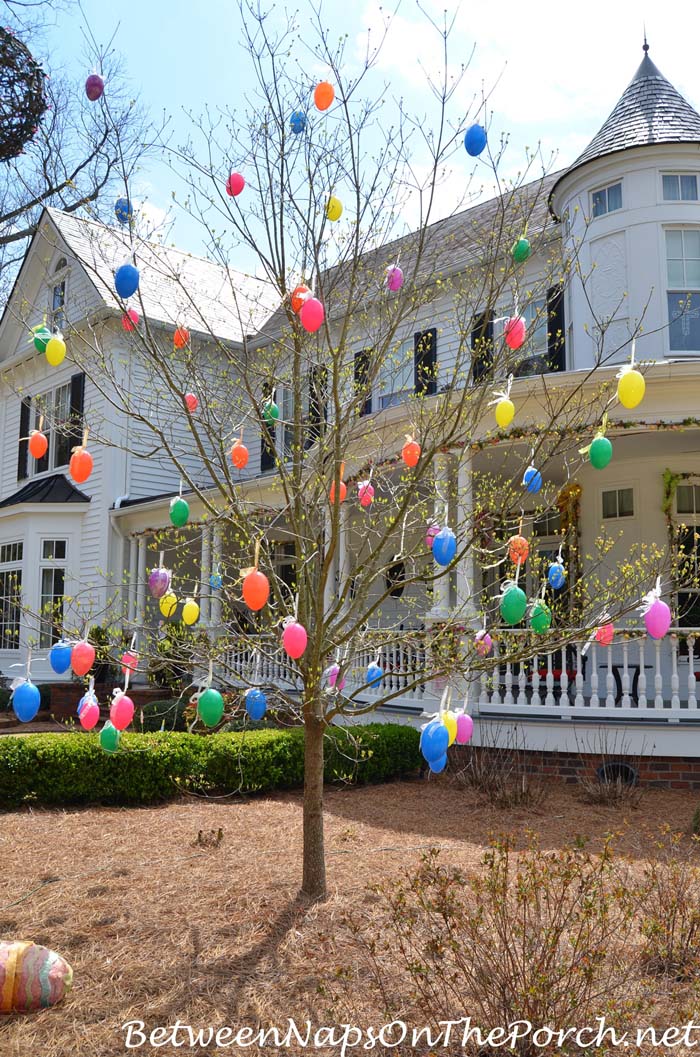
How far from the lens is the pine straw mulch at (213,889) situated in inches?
140

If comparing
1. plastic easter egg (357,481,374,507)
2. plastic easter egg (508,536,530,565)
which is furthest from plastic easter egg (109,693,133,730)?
plastic easter egg (508,536,530,565)

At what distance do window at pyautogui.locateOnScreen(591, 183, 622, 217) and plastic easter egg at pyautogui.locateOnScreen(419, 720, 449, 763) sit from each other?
907cm

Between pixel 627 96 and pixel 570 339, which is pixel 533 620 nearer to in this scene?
pixel 570 339

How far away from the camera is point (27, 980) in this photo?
11.7ft

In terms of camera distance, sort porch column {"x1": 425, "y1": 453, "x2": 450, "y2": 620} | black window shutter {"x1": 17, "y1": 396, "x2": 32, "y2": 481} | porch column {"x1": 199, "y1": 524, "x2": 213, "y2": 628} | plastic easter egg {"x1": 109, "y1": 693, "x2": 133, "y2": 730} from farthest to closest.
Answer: black window shutter {"x1": 17, "y1": 396, "x2": 32, "y2": 481}
porch column {"x1": 199, "y1": 524, "x2": 213, "y2": 628}
porch column {"x1": 425, "y1": 453, "x2": 450, "y2": 620}
plastic easter egg {"x1": 109, "y1": 693, "x2": 133, "y2": 730}

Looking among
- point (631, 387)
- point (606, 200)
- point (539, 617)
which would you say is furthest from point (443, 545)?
point (606, 200)

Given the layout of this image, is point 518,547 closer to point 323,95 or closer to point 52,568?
point 323,95

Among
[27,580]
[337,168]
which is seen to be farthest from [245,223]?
[27,580]

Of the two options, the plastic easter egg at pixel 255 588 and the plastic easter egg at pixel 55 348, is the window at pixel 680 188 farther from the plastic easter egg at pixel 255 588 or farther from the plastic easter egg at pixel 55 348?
Result: the plastic easter egg at pixel 255 588

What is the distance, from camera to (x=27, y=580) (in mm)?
16406

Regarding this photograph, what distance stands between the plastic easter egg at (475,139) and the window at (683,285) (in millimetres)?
6445

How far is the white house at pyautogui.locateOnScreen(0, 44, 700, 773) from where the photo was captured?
759 centimetres

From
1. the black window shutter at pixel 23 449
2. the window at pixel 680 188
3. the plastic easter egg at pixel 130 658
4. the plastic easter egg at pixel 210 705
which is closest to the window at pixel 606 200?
the window at pixel 680 188

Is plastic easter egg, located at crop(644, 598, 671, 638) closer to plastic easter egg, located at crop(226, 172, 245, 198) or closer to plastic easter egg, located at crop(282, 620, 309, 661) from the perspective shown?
plastic easter egg, located at crop(282, 620, 309, 661)
